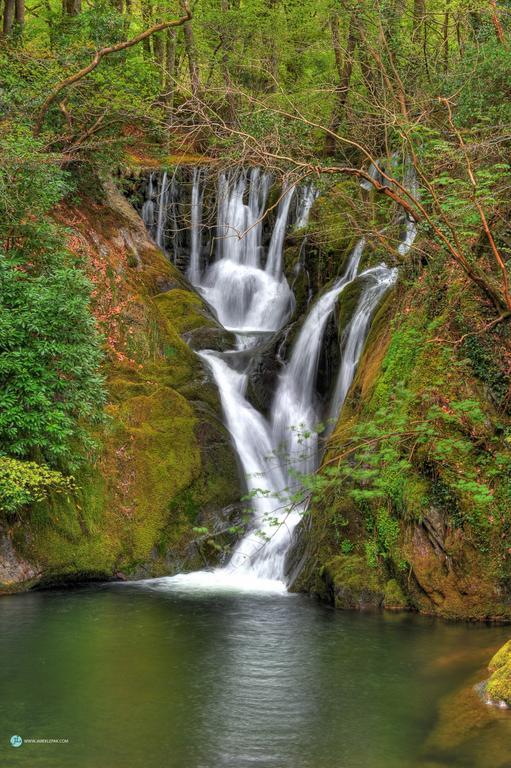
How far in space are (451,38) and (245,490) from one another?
1715 centimetres

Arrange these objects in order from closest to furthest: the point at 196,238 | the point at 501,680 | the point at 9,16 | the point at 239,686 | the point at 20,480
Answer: the point at 501,680 < the point at 239,686 < the point at 20,480 < the point at 9,16 < the point at 196,238

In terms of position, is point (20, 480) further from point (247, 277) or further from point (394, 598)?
point (247, 277)

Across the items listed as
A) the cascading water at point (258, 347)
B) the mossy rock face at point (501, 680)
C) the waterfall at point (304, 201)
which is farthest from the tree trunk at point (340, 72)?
the mossy rock face at point (501, 680)

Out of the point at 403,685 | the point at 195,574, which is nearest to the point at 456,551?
the point at 403,685

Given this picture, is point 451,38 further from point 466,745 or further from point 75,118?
point 466,745

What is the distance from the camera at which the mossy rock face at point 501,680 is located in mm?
6363

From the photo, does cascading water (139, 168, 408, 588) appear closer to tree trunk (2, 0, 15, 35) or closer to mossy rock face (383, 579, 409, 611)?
mossy rock face (383, 579, 409, 611)

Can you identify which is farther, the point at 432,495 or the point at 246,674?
the point at 432,495

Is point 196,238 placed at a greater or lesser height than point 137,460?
greater

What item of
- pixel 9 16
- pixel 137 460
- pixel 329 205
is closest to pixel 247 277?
pixel 329 205

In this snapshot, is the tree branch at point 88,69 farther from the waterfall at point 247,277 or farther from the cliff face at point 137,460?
the waterfall at point 247,277

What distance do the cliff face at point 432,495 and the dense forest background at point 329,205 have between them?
0.13 ft

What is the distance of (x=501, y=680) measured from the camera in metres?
6.47

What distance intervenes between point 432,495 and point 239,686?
3.47m
